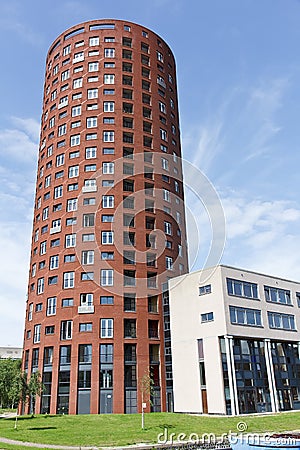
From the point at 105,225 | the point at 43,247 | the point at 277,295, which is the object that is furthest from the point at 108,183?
the point at 277,295

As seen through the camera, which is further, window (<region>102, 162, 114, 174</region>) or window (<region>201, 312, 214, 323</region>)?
window (<region>102, 162, 114, 174</region>)

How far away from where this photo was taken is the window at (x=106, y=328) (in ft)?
171

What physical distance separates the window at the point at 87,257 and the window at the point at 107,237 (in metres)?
2.18

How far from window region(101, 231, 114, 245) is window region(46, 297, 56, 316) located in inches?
383

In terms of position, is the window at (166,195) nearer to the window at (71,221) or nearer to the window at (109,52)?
the window at (71,221)

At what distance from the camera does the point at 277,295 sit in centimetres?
5559

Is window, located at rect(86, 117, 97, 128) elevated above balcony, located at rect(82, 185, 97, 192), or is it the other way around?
window, located at rect(86, 117, 97, 128)

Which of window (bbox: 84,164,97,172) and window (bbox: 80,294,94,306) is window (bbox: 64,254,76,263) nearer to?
window (bbox: 80,294,94,306)

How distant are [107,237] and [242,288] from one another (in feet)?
59.3

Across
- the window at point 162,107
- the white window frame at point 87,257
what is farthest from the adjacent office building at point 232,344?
the window at point 162,107

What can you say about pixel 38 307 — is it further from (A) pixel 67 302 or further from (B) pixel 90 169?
(B) pixel 90 169

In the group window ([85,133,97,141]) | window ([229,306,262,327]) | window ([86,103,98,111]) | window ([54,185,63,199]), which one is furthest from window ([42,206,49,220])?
window ([229,306,262,327])

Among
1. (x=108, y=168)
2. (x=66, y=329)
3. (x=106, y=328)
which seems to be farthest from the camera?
(x=108, y=168)

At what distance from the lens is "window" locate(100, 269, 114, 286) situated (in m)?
54.4
